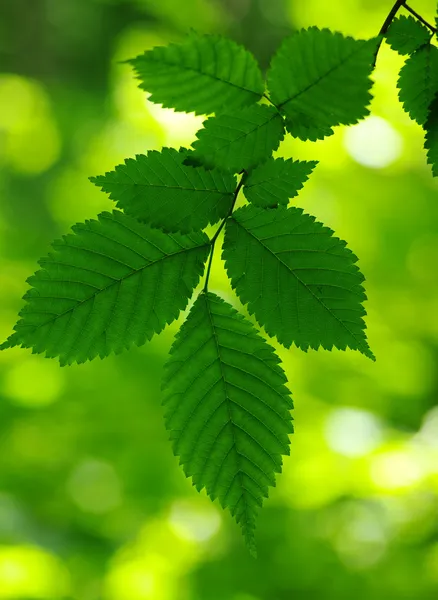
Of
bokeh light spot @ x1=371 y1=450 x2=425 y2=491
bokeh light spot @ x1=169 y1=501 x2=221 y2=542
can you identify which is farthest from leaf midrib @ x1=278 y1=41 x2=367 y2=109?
bokeh light spot @ x1=169 y1=501 x2=221 y2=542

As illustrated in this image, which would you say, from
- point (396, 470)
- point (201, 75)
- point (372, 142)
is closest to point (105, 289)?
point (201, 75)

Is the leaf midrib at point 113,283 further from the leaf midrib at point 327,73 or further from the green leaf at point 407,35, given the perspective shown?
the green leaf at point 407,35

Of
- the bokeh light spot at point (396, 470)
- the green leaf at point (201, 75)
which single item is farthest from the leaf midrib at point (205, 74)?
the bokeh light spot at point (396, 470)

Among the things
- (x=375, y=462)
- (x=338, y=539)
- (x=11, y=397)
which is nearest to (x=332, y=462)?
(x=375, y=462)

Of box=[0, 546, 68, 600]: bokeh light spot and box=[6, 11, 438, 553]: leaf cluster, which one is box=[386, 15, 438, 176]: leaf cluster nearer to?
box=[6, 11, 438, 553]: leaf cluster

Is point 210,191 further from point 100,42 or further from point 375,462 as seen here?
point 100,42

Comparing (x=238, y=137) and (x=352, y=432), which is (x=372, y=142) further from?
(x=238, y=137)

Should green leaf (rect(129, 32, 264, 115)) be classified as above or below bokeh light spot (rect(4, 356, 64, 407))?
below
